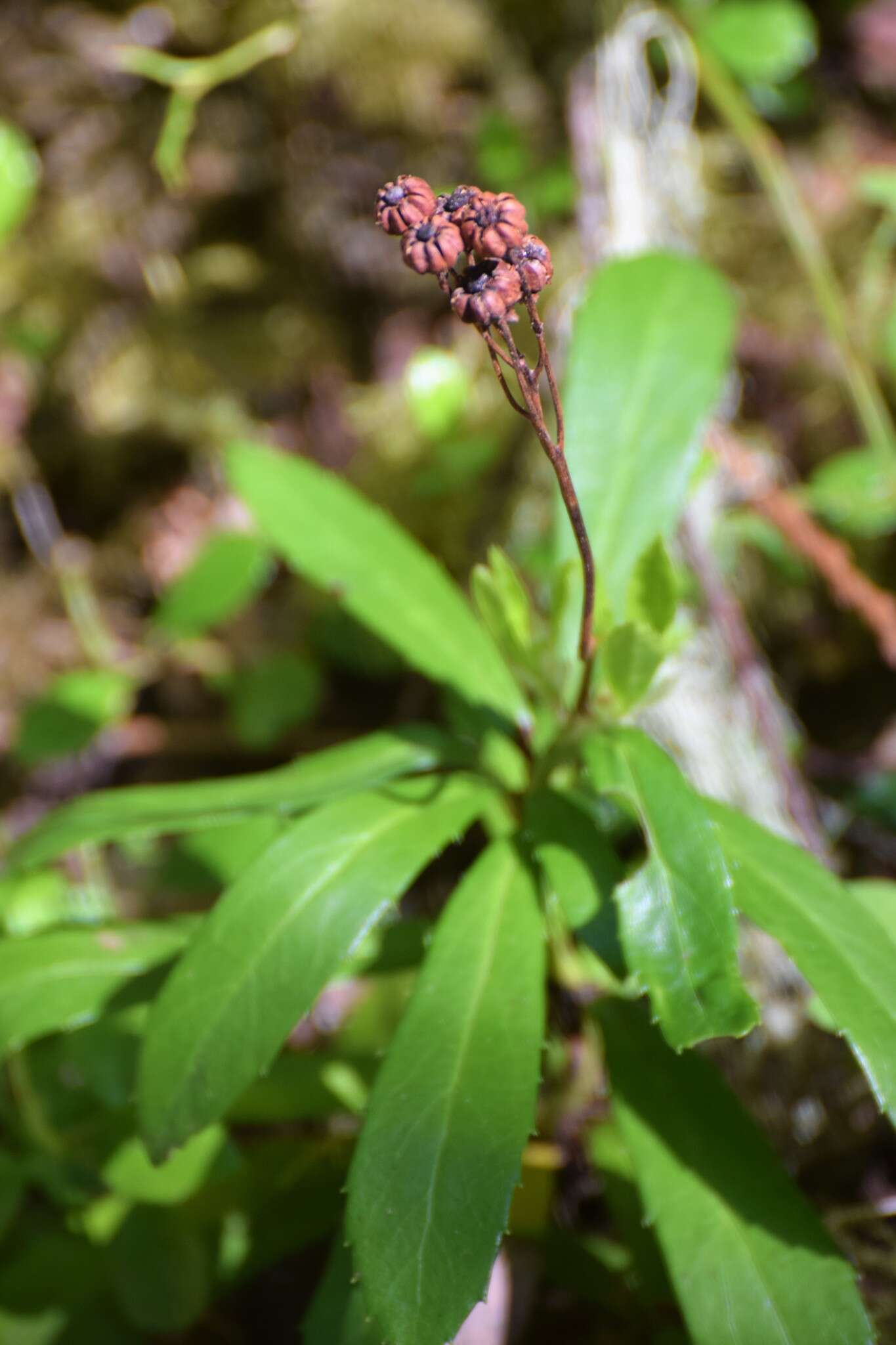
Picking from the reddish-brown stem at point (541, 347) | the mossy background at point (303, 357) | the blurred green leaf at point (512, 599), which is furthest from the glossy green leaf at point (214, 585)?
the reddish-brown stem at point (541, 347)

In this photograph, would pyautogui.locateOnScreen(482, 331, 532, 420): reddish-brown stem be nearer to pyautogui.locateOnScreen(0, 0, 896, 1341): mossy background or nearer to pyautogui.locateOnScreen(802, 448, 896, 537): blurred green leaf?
pyautogui.locateOnScreen(0, 0, 896, 1341): mossy background

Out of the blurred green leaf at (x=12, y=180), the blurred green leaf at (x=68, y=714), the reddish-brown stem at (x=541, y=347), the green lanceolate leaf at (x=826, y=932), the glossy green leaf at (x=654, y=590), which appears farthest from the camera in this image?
the blurred green leaf at (x=12, y=180)

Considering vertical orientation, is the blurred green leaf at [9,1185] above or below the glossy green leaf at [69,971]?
below

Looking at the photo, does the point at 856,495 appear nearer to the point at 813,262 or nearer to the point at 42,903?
the point at 813,262

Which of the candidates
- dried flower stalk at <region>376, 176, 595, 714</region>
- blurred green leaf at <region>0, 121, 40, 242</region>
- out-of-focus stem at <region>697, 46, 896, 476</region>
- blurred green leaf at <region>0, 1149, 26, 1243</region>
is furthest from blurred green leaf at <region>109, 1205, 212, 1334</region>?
blurred green leaf at <region>0, 121, 40, 242</region>

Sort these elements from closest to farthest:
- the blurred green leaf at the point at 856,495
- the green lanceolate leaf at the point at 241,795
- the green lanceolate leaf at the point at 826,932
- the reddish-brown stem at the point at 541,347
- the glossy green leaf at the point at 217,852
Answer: the reddish-brown stem at the point at 541,347, the green lanceolate leaf at the point at 826,932, the green lanceolate leaf at the point at 241,795, the glossy green leaf at the point at 217,852, the blurred green leaf at the point at 856,495

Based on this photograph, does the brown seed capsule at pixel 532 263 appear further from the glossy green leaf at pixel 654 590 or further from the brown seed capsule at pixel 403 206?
the glossy green leaf at pixel 654 590

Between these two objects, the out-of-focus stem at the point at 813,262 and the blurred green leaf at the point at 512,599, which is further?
the out-of-focus stem at the point at 813,262
